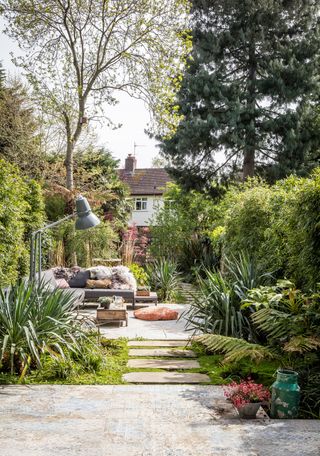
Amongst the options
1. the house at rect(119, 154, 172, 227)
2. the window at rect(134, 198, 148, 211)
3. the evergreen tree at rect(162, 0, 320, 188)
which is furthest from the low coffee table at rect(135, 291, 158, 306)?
the window at rect(134, 198, 148, 211)

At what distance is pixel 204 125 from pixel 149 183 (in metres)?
16.7

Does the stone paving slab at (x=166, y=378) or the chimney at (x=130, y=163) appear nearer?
the stone paving slab at (x=166, y=378)

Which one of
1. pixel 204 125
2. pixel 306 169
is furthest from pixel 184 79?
pixel 306 169

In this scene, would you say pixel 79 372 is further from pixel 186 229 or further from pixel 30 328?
pixel 186 229

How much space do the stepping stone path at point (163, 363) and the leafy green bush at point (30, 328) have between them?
0.82 meters

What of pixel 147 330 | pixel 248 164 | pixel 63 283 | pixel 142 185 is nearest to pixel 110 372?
pixel 147 330

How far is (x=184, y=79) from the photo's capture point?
17875 millimetres

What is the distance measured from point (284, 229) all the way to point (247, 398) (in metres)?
2.87

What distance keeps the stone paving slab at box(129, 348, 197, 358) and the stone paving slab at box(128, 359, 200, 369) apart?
0.79 ft

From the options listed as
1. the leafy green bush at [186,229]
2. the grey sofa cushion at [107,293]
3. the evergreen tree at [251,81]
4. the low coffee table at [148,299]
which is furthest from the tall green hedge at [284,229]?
the evergreen tree at [251,81]

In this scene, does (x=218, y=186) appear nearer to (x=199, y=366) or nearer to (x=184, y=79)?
(x=184, y=79)

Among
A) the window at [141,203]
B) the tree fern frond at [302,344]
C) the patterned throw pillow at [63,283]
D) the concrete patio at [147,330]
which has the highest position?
the window at [141,203]

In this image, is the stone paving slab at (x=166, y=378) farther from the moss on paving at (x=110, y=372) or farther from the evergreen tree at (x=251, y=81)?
the evergreen tree at (x=251, y=81)

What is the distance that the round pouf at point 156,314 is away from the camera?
9547 millimetres
